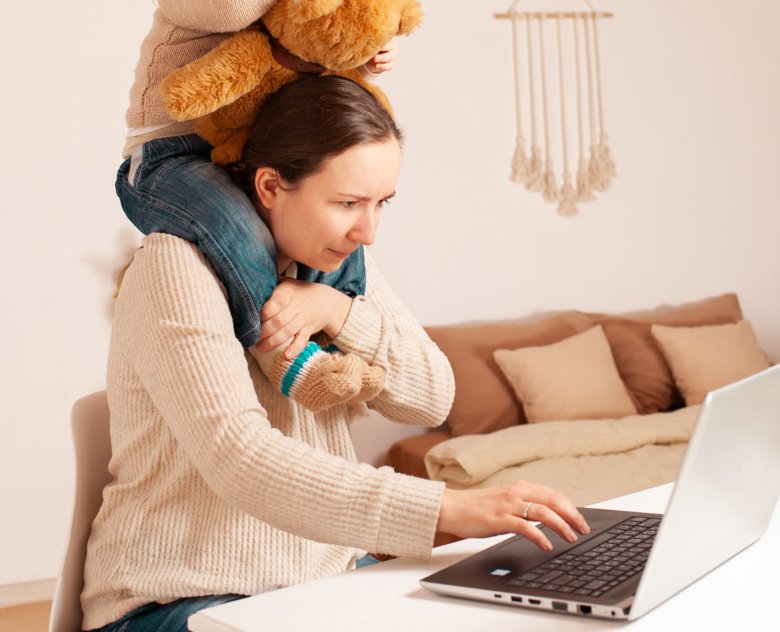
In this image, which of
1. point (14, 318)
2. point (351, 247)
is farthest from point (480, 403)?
point (351, 247)

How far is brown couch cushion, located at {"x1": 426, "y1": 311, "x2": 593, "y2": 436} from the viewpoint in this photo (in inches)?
138

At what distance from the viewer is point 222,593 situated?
1263mm

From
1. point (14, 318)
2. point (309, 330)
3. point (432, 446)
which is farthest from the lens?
point (432, 446)

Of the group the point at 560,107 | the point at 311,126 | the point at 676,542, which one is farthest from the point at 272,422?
the point at 560,107

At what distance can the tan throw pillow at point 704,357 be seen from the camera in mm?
3779

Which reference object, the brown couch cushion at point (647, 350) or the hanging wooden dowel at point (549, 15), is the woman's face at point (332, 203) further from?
the hanging wooden dowel at point (549, 15)

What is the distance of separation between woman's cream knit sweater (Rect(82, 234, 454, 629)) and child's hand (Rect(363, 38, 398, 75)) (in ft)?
1.21

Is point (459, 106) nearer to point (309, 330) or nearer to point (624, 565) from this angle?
point (309, 330)

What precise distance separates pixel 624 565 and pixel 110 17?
2.91m

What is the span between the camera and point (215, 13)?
131 cm

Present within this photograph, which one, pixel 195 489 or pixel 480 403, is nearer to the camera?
pixel 195 489

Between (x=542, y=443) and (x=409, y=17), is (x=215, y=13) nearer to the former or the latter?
(x=409, y=17)

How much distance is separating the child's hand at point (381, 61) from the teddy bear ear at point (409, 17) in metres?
0.03

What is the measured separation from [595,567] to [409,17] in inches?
34.1
